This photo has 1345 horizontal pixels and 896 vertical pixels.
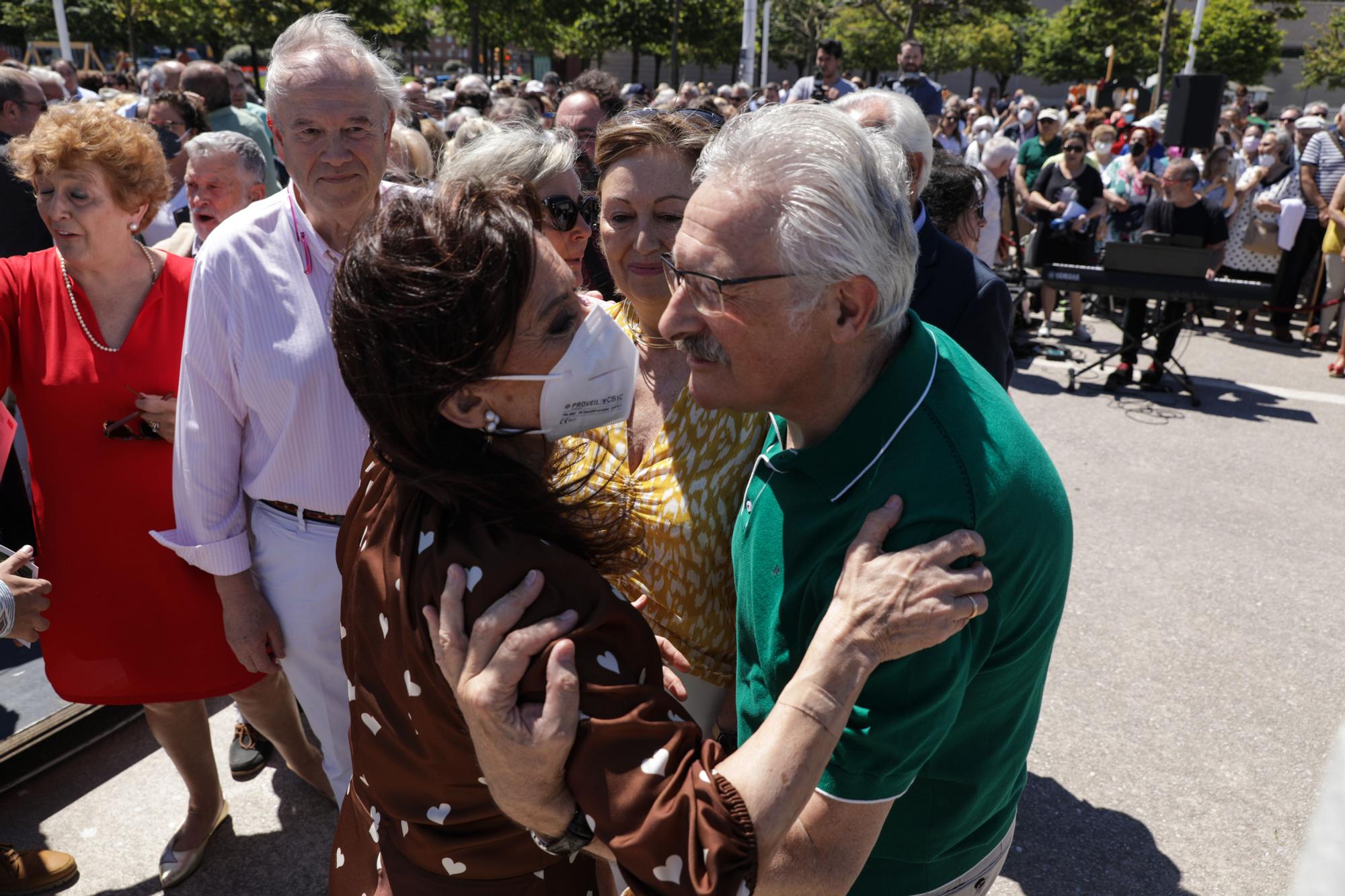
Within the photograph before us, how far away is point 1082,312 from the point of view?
982 centimetres

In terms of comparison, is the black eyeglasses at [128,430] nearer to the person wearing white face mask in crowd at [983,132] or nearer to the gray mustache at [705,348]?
the gray mustache at [705,348]

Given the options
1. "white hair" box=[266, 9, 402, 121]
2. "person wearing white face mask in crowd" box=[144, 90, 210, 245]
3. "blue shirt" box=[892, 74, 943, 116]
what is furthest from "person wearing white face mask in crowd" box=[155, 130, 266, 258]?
"blue shirt" box=[892, 74, 943, 116]

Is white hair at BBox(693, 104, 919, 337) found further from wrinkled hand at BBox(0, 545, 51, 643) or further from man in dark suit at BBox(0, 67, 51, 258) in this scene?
man in dark suit at BBox(0, 67, 51, 258)

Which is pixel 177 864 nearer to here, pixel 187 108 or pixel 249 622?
pixel 249 622

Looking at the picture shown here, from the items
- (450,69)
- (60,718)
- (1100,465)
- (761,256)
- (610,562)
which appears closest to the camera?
(761,256)

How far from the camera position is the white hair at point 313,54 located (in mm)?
2496

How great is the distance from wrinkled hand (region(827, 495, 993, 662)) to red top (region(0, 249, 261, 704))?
6.92 feet

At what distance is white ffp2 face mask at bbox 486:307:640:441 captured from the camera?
1.50 metres

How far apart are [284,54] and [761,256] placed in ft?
5.75

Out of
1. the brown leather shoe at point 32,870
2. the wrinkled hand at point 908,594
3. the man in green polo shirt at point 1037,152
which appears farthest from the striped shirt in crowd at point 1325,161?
the brown leather shoe at point 32,870

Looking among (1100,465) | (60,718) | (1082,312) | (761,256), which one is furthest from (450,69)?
(761,256)

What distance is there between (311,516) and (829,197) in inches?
64.6

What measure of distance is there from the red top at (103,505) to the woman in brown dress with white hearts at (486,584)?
141cm

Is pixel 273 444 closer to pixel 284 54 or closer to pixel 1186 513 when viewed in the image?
pixel 284 54
